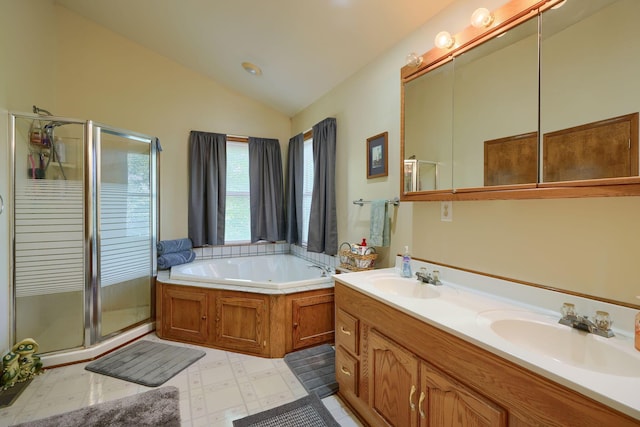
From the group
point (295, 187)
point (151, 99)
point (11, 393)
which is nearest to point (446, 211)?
point (295, 187)

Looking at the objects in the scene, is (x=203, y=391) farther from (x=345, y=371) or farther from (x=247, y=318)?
(x=345, y=371)

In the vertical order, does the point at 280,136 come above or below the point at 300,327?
above

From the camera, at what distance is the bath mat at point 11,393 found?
1.79 metres

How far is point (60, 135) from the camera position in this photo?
2410 mm

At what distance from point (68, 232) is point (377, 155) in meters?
2.61

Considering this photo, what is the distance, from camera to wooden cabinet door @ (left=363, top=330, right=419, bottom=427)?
1.26 m

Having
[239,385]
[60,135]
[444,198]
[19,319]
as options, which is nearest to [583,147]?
[444,198]

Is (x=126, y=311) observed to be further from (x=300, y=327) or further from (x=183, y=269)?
(x=300, y=327)

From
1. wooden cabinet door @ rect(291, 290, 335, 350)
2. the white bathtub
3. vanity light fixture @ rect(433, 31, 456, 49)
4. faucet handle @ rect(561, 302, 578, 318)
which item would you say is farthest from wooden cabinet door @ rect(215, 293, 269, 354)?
vanity light fixture @ rect(433, 31, 456, 49)

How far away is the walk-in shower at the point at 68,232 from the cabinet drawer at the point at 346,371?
209cm

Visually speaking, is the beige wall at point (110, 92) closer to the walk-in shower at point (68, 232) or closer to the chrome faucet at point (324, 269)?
the walk-in shower at point (68, 232)

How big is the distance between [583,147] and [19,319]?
3701 mm

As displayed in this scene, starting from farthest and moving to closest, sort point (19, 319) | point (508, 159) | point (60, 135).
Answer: point (60, 135), point (19, 319), point (508, 159)

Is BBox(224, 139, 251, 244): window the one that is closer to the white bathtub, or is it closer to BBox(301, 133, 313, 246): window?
the white bathtub
